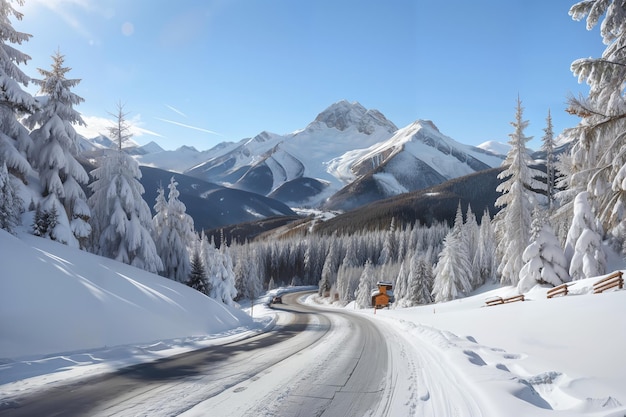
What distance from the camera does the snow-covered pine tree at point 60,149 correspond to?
17.8 metres

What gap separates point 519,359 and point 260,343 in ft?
25.4

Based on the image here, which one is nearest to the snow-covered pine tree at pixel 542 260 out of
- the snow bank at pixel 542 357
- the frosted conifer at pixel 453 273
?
the frosted conifer at pixel 453 273

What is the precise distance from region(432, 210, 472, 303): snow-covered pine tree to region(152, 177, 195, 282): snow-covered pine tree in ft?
91.6

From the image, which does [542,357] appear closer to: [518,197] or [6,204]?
[6,204]

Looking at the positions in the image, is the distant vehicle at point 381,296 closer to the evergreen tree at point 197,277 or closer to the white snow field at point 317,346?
the evergreen tree at point 197,277

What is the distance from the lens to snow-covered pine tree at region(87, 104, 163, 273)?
21.8 metres

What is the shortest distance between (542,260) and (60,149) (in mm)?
31462

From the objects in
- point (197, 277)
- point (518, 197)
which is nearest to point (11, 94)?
point (197, 277)

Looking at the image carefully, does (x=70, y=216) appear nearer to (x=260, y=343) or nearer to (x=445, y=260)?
(x=260, y=343)

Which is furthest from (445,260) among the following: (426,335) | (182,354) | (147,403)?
(147,403)

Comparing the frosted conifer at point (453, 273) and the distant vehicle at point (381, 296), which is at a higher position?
the frosted conifer at point (453, 273)

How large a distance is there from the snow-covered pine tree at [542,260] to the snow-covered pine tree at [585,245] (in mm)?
1581

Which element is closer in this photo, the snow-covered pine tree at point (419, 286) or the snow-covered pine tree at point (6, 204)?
the snow-covered pine tree at point (6, 204)

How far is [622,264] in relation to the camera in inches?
946
